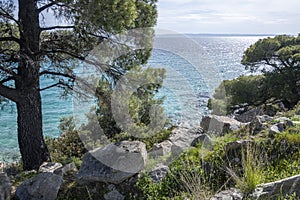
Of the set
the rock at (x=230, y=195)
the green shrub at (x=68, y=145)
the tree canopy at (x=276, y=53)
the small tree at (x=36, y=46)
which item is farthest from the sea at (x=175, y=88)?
the tree canopy at (x=276, y=53)

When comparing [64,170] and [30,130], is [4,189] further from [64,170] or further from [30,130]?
[30,130]

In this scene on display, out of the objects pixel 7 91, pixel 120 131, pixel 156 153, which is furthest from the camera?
pixel 120 131

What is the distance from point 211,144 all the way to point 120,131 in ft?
11.8

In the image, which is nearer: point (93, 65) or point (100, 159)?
point (100, 159)

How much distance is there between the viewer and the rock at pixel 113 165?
4250 mm

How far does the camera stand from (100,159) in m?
4.42

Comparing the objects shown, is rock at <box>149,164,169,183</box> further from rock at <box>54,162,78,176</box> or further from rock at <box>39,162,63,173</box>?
rock at <box>39,162,63,173</box>

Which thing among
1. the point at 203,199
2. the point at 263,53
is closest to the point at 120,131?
the point at 203,199

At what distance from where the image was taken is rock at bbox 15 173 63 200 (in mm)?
4234

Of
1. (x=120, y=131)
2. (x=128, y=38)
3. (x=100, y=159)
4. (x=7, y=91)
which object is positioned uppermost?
(x=128, y=38)

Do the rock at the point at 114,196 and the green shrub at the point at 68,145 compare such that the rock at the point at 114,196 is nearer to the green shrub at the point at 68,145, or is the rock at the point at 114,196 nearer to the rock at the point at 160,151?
the rock at the point at 160,151

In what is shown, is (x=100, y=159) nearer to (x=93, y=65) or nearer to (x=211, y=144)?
(x=211, y=144)

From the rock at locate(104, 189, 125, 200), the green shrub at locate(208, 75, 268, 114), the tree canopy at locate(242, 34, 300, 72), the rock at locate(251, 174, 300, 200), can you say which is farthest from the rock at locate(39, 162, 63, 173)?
the tree canopy at locate(242, 34, 300, 72)

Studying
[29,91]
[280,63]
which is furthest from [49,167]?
[280,63]
